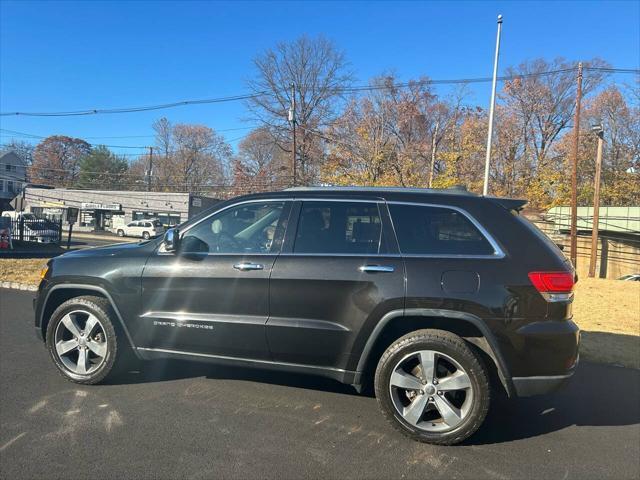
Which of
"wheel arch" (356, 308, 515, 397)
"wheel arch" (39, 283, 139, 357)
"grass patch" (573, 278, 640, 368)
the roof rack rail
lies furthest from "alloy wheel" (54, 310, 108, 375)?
"grass patch" (573, 278, 640, 368)

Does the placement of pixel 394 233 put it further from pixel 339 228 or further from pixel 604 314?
pixel 604 314

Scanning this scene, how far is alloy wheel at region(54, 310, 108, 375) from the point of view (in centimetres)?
416

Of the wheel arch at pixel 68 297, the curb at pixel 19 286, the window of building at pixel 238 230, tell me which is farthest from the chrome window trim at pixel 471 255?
the curb at pixel 19 286

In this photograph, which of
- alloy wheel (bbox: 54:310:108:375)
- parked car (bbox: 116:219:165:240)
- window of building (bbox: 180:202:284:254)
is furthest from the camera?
parked car (bbox: 116:219:165:240)

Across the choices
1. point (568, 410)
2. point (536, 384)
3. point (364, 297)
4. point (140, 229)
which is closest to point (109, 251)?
point (364, 297)

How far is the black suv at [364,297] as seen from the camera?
320 cm

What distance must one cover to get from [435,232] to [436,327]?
2.33ft

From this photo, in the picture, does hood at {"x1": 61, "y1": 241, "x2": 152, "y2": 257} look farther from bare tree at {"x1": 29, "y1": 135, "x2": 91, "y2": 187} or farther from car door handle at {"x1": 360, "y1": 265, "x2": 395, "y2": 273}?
bare tree at {"x1": 29, "y1": 135, "x2": 91, "y2": 187}

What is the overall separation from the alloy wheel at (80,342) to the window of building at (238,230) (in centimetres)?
A: 122

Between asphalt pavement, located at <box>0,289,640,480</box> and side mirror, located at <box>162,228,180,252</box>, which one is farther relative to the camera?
side mirror, located at <box>162,228,180,252</box>

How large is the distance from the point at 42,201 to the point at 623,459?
61.7 m

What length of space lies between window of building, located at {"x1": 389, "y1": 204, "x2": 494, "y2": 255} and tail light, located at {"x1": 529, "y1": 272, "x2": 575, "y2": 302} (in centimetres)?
35

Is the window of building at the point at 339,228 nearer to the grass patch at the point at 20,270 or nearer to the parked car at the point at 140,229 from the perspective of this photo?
the grass patch at the point at 20,270

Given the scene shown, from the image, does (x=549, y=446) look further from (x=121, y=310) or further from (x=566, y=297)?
(x=121, y=310)
